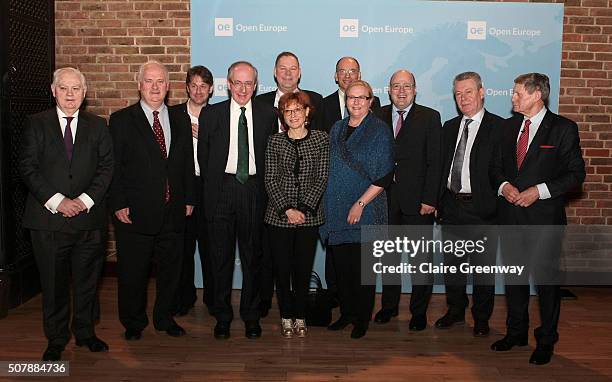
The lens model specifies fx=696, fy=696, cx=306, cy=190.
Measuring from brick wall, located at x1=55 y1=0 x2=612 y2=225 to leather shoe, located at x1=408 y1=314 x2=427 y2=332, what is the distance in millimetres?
2253

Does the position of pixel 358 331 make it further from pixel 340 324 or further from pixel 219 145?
pixel 219 145

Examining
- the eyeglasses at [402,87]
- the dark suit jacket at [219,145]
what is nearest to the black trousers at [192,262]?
the dark suit jacket at [219,145]

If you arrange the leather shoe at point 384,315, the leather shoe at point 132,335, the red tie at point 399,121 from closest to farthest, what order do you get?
the leather shoe at point 132,335 < the red tie at point 399,121 < the leather shoe at point 384,315

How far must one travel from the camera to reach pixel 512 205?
14.9 ft

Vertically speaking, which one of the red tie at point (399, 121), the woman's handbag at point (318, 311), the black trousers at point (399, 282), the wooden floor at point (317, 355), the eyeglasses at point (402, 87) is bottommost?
the wooden floor at point (317, 355)

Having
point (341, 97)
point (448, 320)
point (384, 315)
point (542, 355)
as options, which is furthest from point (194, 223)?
point (542, 355)

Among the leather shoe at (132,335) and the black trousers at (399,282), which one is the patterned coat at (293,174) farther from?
the leather shoe at (132,335)

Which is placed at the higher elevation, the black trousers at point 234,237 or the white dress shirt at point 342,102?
the white dress shirt at point 342,102

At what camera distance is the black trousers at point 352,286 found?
4902 millimetres

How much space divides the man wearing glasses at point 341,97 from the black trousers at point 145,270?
60.7 inches

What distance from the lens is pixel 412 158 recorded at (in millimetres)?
5148

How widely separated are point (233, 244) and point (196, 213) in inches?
30.1

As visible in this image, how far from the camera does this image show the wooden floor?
4.28m

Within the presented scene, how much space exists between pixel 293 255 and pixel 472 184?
138cm
